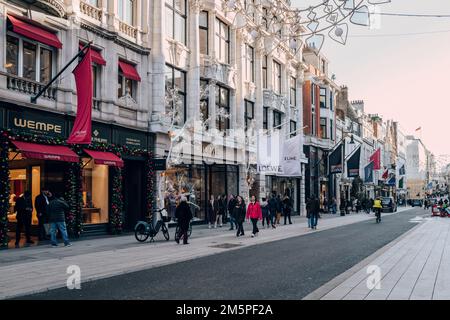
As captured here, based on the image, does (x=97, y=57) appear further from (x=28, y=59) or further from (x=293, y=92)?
(x=293, y=92)

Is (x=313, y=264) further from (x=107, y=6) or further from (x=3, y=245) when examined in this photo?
(x=107, y=6)

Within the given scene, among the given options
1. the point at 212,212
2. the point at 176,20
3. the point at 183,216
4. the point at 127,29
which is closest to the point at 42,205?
the point at 183,216

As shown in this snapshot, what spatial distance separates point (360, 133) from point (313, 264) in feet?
235

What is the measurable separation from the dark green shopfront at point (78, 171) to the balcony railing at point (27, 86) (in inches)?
26.6

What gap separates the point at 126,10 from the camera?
22938 millimetres

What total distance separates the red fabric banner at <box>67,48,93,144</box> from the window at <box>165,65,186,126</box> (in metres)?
8.21

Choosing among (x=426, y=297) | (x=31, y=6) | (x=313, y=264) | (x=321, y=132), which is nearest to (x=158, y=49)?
(x=31, y=6)

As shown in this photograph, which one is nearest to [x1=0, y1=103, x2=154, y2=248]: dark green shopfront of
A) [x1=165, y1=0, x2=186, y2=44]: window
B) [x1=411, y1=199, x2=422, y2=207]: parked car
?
[x1=165, y1=0, x2=186, y2=44]: window

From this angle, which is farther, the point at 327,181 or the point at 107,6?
the point at 327,181

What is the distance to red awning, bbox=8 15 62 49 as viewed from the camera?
16.0 meters

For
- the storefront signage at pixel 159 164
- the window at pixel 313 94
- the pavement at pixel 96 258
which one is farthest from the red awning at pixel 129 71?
the window at pixel 313 94

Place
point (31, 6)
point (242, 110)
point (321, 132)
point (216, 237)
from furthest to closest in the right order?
1. point (321, 132)
2. point (242, 110)
3. point (216, 237)
4. point (31, 6)

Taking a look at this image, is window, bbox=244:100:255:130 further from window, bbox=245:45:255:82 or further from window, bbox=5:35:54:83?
window, bbox=5:35:54:83

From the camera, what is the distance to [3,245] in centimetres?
1548
